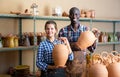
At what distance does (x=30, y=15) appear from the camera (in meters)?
2.96

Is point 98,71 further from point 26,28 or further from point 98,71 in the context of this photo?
point 26,28

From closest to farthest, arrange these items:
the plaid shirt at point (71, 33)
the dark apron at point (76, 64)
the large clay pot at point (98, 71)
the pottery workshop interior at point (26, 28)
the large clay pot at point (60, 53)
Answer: the large clay pot at point (98, 71), the large clay pot at point (60, 53), the dark apron at point (76, 64), the plaid shirt at point (71, 33), the pottery workshop interior at point (26, 28)

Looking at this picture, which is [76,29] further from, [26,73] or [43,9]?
[43,9]

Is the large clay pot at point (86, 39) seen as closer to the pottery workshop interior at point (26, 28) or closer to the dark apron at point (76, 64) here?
the dark apron at point (76, 64)

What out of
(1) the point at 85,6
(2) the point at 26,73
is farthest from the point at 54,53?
(1) the point at 85,6

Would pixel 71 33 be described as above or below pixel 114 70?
above

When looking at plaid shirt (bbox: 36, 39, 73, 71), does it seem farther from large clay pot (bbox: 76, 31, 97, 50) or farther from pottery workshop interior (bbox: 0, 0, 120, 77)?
pottery workshop interior (bbox: 0, 0, 120, 77)

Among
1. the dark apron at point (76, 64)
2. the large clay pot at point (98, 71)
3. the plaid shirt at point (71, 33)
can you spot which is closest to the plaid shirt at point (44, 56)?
the dark apron at point (76, 64)

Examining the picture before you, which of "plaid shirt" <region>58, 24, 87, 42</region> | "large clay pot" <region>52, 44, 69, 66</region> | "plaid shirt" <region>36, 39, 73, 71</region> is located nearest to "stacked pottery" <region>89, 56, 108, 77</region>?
"large clay pot" <region>52, 44, 69, 66</region>

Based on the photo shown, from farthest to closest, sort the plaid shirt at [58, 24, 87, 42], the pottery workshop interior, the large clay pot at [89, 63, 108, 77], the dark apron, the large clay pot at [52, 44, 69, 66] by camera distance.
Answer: the pottery workshop interior → the plaid shirt at [58, 24, 87, 42] → the dark apron → the large clay pot at [52, 44, 69, 66] → the large clay pot at [89, 63, 108, 77]

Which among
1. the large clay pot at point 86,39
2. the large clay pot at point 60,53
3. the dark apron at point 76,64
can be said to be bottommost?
the dark apron at point 76,64

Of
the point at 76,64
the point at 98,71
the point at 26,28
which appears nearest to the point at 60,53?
the point at 76,64

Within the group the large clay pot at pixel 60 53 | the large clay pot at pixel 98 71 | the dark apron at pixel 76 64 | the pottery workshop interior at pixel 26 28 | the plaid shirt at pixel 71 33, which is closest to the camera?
the large clay pot at pixel 98 71

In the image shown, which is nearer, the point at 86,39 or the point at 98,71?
the point at 98,71
